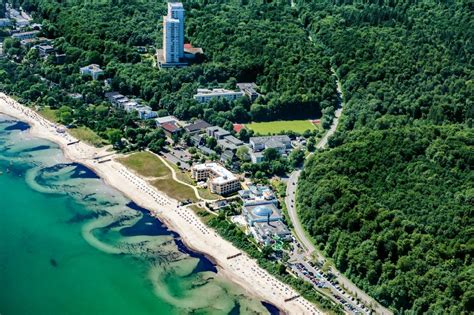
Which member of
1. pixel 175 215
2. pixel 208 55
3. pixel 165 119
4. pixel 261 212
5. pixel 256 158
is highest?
pixel 208 55

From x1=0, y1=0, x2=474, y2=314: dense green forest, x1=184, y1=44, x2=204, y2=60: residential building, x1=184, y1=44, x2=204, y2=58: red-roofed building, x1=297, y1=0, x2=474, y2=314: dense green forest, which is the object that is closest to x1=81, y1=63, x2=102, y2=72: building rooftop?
x1=0, y1=0, x2=474, y2=314: dense green forest

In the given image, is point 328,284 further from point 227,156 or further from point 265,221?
point 227,156

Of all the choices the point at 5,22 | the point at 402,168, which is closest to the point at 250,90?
the point at 402,168

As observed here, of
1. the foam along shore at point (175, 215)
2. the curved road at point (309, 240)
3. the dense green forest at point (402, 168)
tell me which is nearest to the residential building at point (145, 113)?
the foam along shore at point (175, 215)

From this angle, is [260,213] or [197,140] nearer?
[260,213]

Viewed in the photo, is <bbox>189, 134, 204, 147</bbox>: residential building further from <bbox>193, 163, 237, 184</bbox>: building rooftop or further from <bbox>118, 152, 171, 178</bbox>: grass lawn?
<bbox>193, 163, 237, 184</bbox>: building rooftop

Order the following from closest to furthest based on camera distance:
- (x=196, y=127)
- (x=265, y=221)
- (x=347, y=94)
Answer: (x=265, y=221) → (x=196, y=127) → (x=347, y=94)
